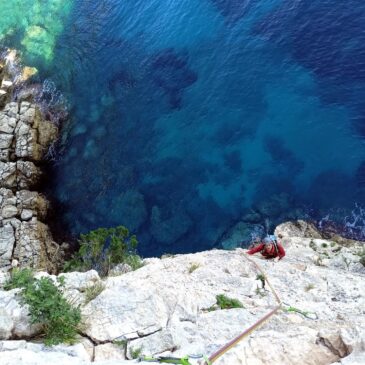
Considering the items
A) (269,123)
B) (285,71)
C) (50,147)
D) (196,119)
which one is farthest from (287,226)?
(50,147)

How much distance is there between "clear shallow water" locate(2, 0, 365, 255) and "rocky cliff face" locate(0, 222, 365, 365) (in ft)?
30.1

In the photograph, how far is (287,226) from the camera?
74.1 feet

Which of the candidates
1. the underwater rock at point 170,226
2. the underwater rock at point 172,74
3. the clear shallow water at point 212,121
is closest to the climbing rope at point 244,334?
the underwater rock at point 170,226

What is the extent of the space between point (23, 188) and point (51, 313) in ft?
58.0

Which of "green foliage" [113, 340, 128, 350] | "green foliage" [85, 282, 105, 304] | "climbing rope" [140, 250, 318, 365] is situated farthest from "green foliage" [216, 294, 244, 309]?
"green foliage" [85, 282, 105, 304]

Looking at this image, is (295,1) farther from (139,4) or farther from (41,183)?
(41,183)

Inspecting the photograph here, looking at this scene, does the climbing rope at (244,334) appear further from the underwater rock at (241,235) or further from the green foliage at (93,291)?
the underwater rock at (241,235)

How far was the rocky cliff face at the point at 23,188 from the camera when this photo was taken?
2298 cm

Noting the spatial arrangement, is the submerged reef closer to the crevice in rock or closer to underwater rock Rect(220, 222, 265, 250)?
underwater rock Rect(220, 222, 265, 250)

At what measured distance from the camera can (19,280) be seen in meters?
10.5

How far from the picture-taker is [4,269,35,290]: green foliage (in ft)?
34.3

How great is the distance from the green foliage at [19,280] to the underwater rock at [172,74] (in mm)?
20324

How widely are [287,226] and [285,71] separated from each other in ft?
39.6

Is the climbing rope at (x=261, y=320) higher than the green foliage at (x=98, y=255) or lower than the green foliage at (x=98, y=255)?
higher
